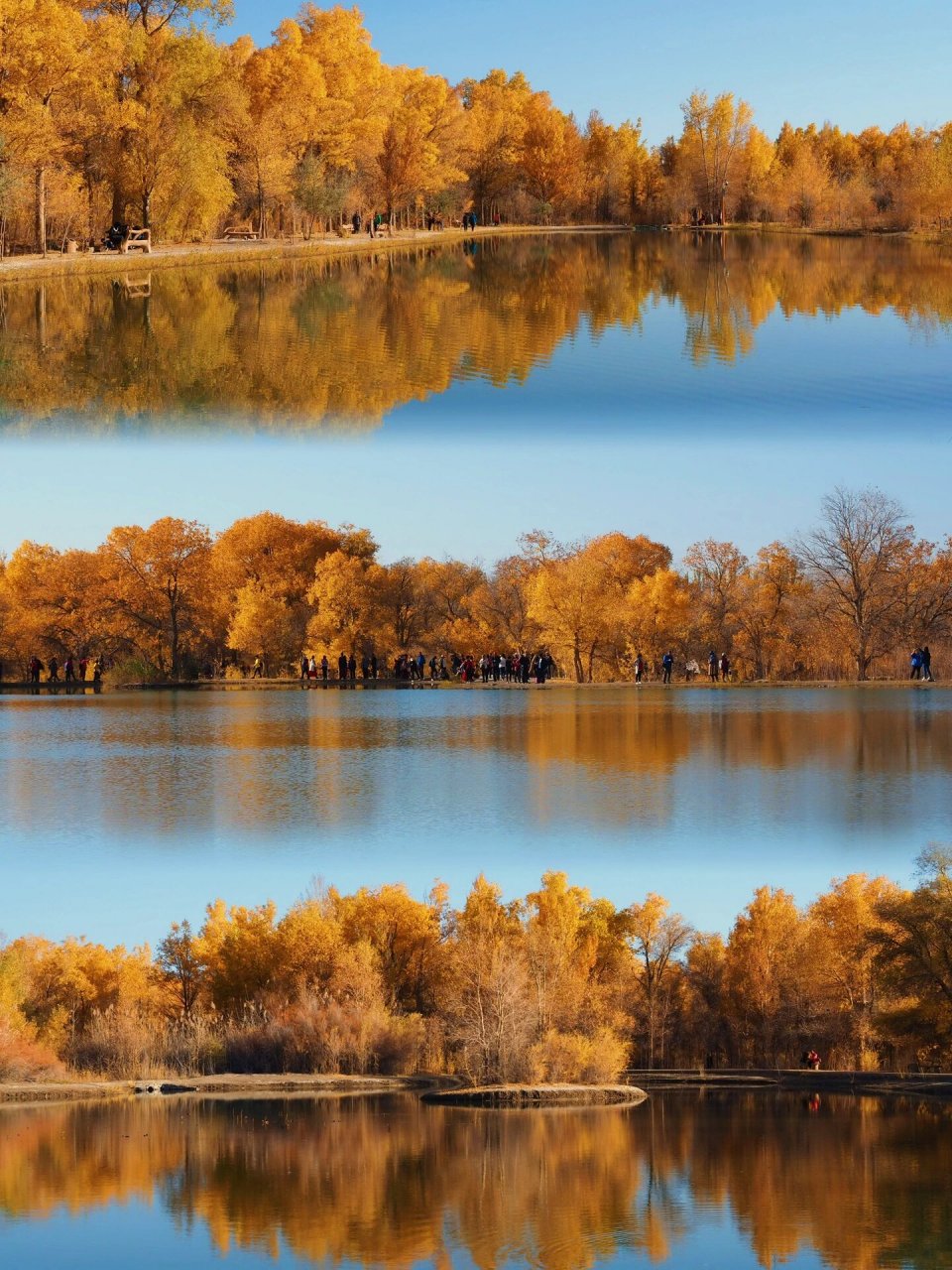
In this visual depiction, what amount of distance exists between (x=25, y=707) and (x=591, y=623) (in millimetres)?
17147

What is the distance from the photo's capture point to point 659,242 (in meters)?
40.1

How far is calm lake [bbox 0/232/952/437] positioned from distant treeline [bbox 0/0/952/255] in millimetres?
9257

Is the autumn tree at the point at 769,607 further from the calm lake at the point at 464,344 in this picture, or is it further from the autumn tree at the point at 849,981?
the calm lake at the point at 464,344

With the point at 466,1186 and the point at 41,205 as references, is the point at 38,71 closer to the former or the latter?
the point at 41,205

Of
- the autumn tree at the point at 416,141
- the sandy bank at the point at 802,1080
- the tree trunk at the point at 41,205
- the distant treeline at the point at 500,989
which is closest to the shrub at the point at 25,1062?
the distant treeline at the point at 500,989

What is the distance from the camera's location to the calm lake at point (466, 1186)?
20578 mm

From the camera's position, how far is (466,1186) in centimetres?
2656

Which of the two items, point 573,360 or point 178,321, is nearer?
point 573,360

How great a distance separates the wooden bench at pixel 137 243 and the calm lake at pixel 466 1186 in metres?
18.6

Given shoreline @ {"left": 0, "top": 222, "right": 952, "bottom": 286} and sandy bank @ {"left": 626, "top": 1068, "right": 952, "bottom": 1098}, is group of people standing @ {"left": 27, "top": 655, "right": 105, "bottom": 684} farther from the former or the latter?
sandy bank @ {"left": 626, "top": 1068, "right": 952, "bottom": 1098}

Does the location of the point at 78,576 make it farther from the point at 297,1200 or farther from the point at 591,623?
the point at 297,1200

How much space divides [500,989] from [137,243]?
18.7m

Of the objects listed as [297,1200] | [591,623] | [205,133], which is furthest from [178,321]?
[591,623]

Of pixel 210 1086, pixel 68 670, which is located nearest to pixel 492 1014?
pixel 210 1086
